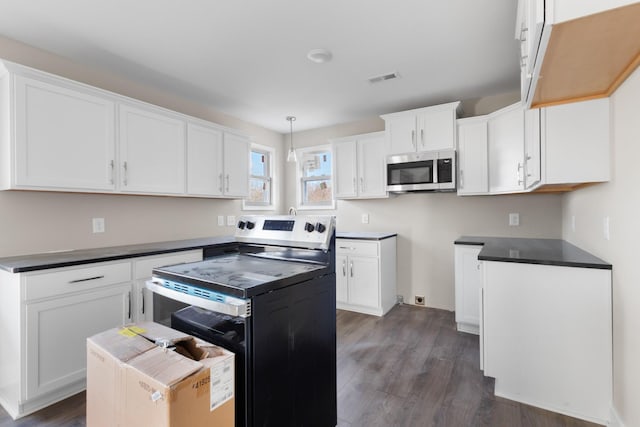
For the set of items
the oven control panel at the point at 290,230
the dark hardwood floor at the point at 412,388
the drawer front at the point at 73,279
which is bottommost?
the dark hardwood floor at the point at 412,388

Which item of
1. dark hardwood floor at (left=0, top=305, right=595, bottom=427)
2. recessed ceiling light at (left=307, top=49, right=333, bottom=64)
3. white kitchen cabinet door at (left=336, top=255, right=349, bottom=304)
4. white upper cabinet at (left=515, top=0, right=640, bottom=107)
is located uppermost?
recessed ceiling light at (left=307, top=49, right=333, bottom=64)

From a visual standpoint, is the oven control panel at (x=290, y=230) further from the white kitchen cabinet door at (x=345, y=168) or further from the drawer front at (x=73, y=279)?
the white kitchen cabinet door at (x=345, y=168)

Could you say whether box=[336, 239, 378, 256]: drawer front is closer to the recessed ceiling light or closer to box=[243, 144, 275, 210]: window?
box=[243, 144, 275, 210]: window

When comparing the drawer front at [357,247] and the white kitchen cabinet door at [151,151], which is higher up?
the white kitchen cabinet door at [151,151]

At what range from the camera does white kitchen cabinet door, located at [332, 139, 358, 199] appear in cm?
399

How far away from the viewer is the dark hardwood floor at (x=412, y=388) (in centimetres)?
179

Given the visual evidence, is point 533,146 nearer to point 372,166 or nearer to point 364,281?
point 372,166

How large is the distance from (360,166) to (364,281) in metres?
1.43

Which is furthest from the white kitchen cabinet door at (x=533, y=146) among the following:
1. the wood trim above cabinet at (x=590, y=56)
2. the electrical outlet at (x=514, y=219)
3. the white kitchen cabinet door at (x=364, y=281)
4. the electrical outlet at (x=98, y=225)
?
the electrical outlet at (x=98, y=225)

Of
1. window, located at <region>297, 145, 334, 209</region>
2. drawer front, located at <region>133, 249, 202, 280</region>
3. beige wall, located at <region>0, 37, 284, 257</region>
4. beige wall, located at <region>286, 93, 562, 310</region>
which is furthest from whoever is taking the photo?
window, located at <region>297, 145, 334, 209</region>

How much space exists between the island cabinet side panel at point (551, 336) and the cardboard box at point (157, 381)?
5.61ft

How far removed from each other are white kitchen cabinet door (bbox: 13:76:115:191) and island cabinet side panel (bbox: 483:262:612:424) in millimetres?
2906

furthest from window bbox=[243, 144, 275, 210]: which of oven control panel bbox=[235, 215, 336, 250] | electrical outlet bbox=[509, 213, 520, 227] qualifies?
electrical outlet bbox=[509, 213, 520, 227]

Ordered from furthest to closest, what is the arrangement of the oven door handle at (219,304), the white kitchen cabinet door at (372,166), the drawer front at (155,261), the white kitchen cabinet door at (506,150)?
the white kitchen cabinet door at (372,166)
the white kitchen cabinet door at (506,150)
the drawer front at (155,261)
the oven door handle at (219,304)
